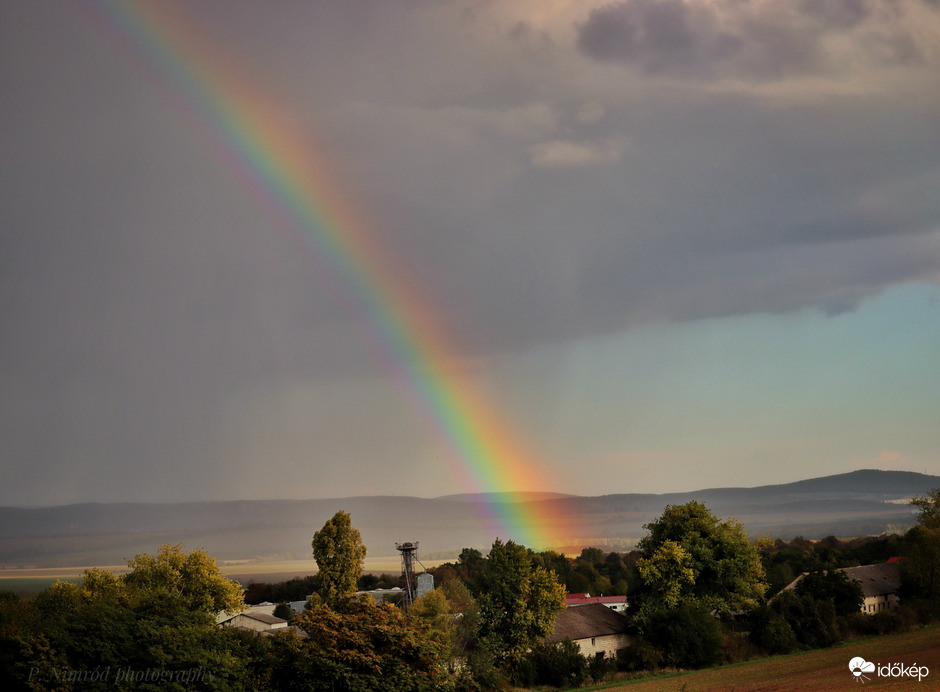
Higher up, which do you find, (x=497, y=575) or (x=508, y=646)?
(x=497, y=575)

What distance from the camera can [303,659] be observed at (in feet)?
131

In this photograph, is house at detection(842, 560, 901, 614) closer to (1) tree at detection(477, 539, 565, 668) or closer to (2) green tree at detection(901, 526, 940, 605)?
(2) green tree at detection(901, 526, 940, 605)

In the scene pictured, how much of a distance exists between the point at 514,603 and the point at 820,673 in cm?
1957

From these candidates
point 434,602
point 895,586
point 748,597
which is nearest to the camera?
point 434,602

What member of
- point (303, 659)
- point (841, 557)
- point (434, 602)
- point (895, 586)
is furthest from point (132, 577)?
point (841, 557)

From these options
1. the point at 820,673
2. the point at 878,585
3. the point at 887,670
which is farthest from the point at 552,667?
the point at 878,585

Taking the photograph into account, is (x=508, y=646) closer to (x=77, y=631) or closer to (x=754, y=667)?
(x=754, y=667)

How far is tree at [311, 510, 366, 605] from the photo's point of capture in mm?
57562

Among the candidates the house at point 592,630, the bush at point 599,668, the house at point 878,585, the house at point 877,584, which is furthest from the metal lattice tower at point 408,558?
the house at point 878,585

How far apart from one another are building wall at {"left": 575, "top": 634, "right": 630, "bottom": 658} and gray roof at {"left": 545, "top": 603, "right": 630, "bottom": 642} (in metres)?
0.29

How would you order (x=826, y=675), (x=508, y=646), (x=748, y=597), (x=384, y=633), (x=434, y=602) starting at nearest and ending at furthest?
(x=384, y=633) → (x=826, y=675) → (x=434, y=602) → (x=508, y=646) → (x=748, y=597)

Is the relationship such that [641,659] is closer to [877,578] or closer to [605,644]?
[605,644]

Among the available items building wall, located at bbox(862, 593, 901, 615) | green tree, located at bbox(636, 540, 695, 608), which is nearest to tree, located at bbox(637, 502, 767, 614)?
green tree, located at bbox(636, 540, 695, 608)

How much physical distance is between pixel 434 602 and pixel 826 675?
23.0m
